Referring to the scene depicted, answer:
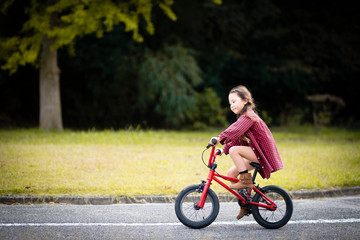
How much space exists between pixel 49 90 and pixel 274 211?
1438cm

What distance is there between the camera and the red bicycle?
16.9 feet

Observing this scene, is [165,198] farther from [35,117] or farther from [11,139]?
[35,117]

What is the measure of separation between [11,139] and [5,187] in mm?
7132

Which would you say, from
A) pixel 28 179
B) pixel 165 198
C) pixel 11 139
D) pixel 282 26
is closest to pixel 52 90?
pixel 11 139

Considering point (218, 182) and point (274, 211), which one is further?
point (274, 211)

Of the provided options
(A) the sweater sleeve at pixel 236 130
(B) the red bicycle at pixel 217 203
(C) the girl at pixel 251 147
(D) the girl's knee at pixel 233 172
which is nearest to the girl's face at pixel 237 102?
(C) the girl at pixel 251 147

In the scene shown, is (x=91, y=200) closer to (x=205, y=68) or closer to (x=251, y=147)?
(x=251, y=147)

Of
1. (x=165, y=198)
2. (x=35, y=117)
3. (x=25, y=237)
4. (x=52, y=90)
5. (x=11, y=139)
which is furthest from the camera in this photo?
(x=35, y=117)

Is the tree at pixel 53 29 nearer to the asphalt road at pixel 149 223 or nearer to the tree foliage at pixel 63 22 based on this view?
the tree foliage at pixel 63 22

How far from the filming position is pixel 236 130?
5062 mm

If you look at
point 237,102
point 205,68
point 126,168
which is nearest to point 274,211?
point 237,102

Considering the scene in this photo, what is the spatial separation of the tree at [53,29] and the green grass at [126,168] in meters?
4.17

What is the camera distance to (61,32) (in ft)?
51.7

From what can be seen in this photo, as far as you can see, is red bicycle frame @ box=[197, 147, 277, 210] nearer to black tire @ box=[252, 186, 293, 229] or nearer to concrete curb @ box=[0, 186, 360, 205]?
black tire @ box=[252, 186, 293, 229]
